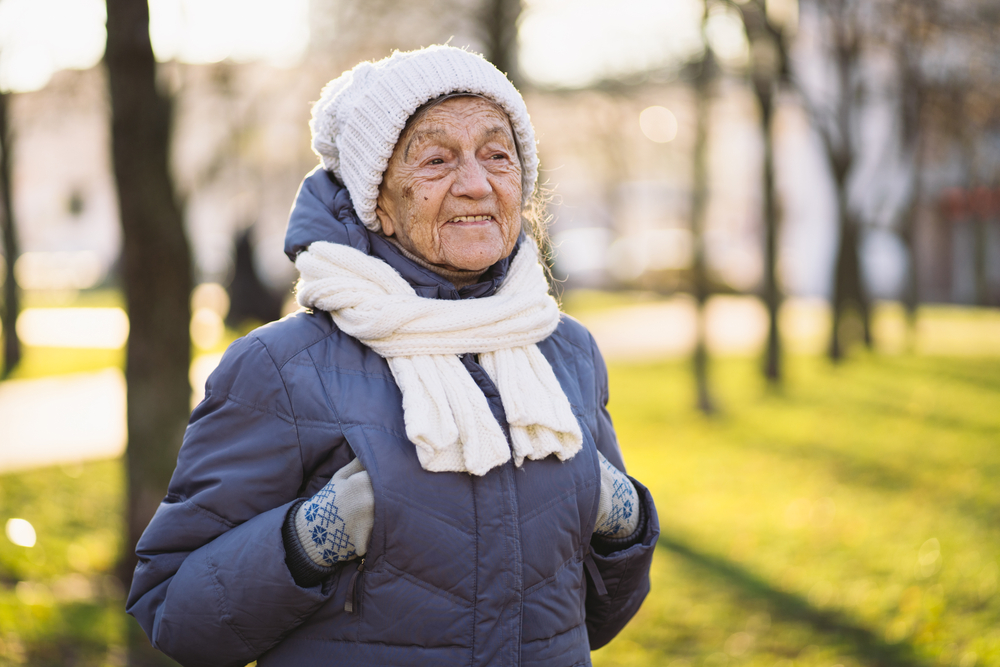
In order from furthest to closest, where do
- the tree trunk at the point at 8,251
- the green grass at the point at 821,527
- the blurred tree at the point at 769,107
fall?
Answer: the tree trunk at the point at 8,251, the blurred tree at the point at 769,107, the green grass at the point at 821,527

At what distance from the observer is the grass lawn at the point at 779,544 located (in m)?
4.62

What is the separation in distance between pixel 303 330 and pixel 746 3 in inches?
450

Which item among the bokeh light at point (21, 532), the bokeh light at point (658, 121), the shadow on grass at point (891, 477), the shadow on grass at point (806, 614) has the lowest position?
the shadow on grass at point (891, 477)

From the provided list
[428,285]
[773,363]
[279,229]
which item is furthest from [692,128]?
[279,229]

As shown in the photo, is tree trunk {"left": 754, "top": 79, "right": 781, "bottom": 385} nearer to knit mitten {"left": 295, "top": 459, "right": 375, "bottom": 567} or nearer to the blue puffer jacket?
the blue puffer jacket

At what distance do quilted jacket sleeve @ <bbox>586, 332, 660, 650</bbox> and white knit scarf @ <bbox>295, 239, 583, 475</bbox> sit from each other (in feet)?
1.03

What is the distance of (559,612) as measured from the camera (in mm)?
1925

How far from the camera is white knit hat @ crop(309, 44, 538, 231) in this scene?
1966 mm

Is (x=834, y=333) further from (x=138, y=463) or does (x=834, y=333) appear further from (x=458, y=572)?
(x=458, y=572)

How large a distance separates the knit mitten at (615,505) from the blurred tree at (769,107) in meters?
11.2

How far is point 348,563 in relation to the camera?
1.85 metres

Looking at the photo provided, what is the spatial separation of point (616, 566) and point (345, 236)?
3.34 feet

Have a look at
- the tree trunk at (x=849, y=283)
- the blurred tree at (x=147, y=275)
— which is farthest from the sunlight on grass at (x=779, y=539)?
the tree trunk at (x=849, y=283)

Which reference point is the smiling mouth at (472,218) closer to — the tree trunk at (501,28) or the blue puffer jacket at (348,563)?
the blue puffer jacket at (348,563)
